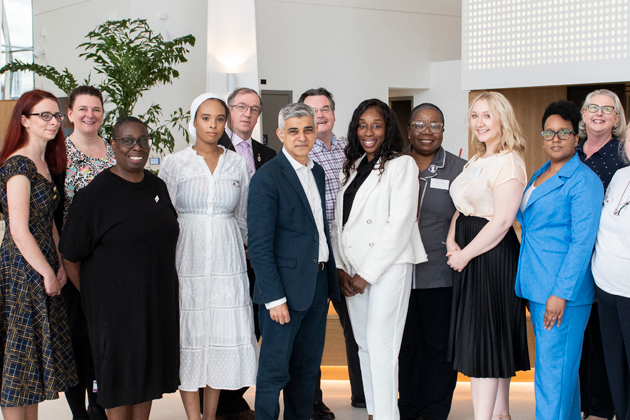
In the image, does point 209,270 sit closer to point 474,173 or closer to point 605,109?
point 474,173

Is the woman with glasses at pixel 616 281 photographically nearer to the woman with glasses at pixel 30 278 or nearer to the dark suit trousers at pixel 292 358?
the dark suit trousers at pixel 292 358

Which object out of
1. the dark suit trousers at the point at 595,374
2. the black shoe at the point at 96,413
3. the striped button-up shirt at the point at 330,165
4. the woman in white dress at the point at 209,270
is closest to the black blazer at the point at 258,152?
the striped button-up shirt at the point at 330,165

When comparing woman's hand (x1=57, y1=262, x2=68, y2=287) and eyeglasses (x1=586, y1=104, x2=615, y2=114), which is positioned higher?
eyeglasses (x1=586, y1=104, x2=615, y2=114)

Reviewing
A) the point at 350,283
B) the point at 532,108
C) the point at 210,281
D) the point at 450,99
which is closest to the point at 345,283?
the point at 350,283

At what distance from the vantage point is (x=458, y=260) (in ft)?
9.56

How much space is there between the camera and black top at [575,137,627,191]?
3.12m

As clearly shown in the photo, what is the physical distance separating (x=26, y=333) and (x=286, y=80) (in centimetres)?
820

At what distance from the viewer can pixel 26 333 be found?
2615 millimetres

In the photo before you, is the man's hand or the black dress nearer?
the black dress

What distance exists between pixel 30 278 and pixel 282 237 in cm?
122

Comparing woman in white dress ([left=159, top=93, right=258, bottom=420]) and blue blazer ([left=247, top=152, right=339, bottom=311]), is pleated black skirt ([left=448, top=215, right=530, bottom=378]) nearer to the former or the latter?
blue blazer ([left=247, top=152, right=339, bottom=311])

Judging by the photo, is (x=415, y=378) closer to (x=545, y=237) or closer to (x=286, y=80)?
(x=545, y=237)

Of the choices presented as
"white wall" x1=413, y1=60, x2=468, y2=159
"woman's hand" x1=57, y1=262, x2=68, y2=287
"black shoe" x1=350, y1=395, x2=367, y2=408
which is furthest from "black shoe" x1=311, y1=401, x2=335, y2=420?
"white wall" x1=413, y1=60, x2=468, y2=159

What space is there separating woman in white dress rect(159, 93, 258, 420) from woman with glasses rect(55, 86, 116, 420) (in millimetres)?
493
